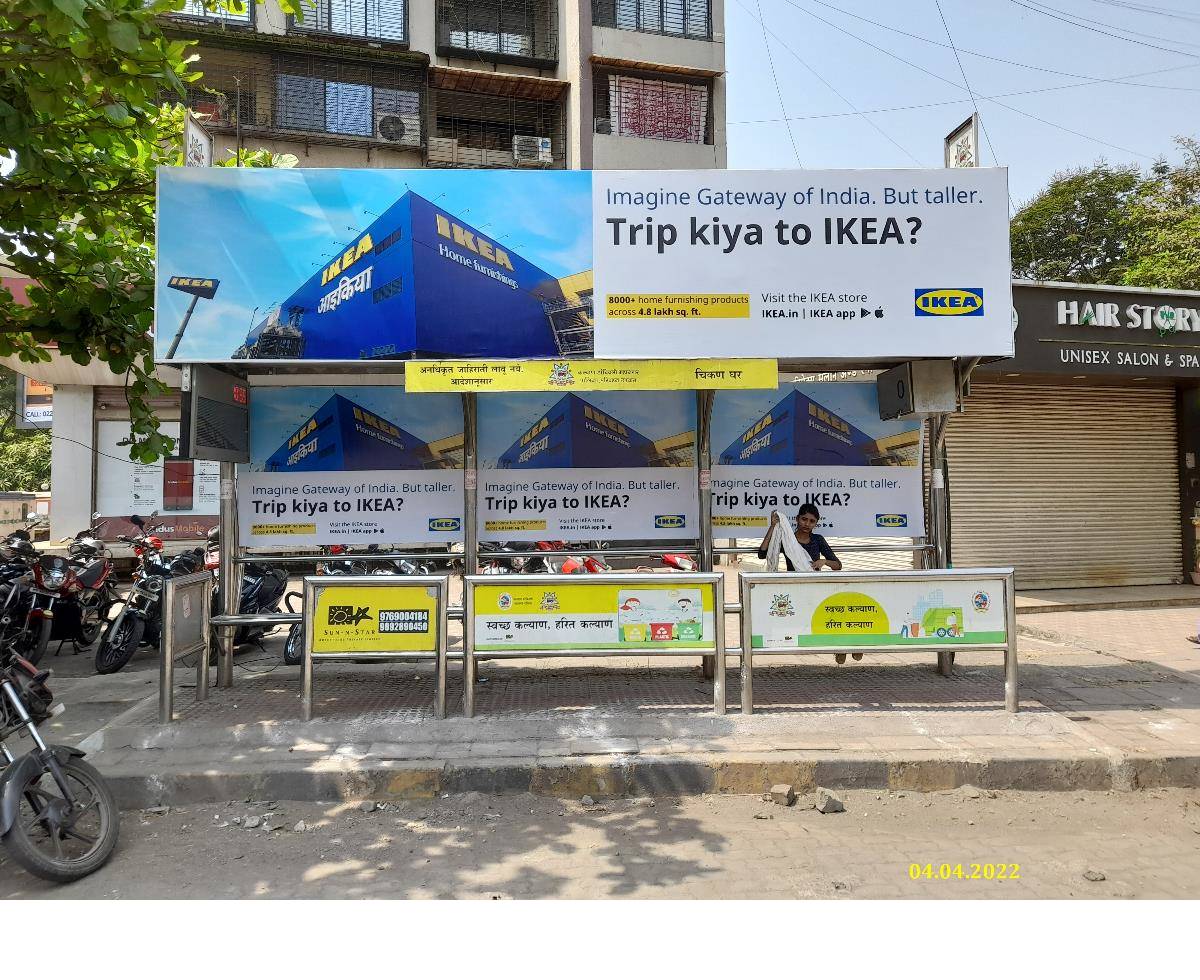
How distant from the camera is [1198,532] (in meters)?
12.2

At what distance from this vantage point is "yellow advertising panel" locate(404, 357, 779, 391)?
5.77m

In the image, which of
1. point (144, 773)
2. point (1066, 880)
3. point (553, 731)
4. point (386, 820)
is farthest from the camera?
point (553, 731)

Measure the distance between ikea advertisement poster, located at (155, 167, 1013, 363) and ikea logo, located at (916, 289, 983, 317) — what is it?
1 cm

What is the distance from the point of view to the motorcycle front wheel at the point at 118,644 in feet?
25.3

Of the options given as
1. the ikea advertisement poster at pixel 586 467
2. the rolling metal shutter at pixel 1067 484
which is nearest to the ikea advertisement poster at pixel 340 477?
the ikea advertisement poster at pixel 586 467

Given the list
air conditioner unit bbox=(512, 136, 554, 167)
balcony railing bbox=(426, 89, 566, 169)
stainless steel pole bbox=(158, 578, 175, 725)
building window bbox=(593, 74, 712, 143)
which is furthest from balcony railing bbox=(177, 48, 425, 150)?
stainless steel pole bbox=(158, 578, 175, 725)

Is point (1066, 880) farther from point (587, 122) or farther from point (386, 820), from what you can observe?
point (587, 122)

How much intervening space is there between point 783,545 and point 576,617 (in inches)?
76.7

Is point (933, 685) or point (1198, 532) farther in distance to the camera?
point (1198, 532)

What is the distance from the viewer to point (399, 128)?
21.1 metres

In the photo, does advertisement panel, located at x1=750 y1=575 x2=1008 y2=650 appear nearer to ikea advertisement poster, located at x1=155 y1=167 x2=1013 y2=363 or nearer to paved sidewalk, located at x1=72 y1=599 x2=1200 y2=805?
paved sidewalk, located at x1=72 y1=599 x2=1200 y2=805

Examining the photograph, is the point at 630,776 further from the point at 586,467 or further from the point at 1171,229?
the point at 1171,229

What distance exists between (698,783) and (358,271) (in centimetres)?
452

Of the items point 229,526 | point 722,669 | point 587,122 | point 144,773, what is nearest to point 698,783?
point 722,669
